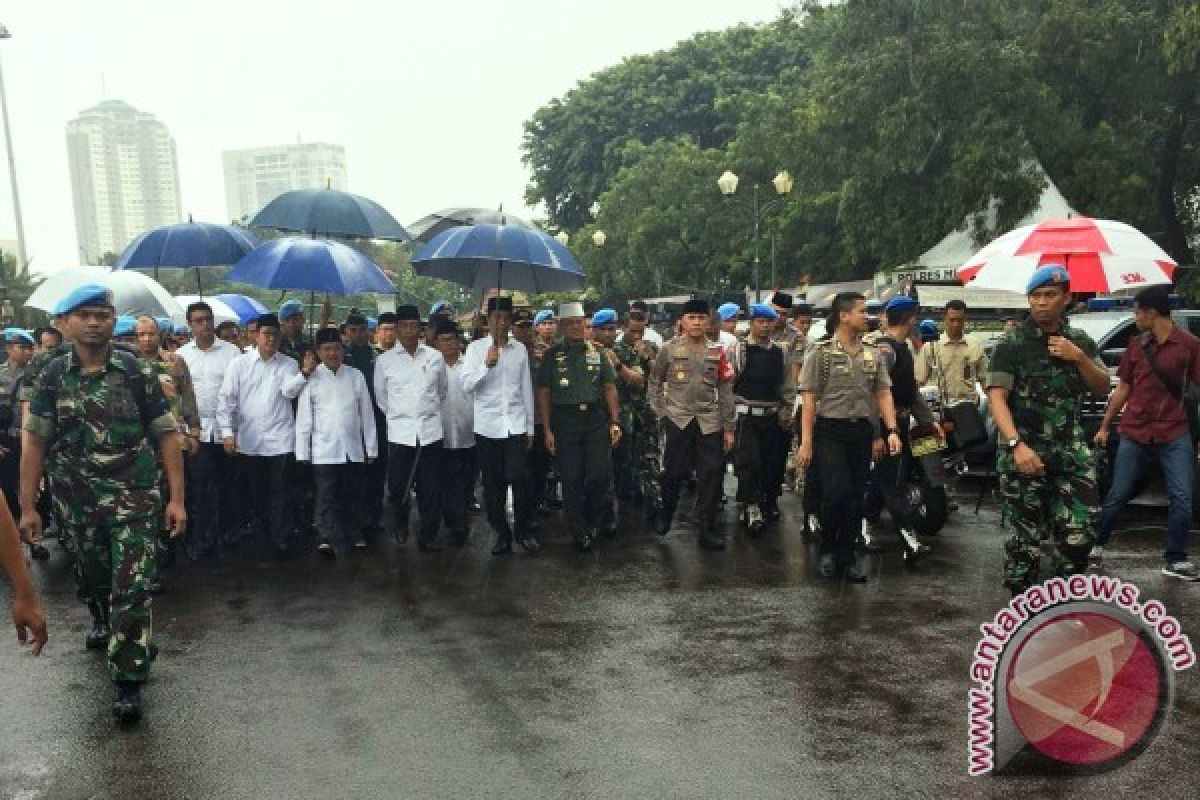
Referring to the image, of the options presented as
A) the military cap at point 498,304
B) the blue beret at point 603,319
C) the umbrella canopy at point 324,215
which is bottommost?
the blue beret at point 603,319

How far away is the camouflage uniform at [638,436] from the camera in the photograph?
9383mm

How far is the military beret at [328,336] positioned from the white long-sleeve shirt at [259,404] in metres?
0.31

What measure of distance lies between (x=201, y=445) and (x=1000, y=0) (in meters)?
15.4

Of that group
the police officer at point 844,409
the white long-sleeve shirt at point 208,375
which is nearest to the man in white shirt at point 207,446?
the white long-sleeve shirt at point 208,375

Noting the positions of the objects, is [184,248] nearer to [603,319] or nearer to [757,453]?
[603,319]

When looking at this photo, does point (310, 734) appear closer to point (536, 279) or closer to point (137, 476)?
point (137, 476)

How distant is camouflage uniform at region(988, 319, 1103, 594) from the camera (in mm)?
5141

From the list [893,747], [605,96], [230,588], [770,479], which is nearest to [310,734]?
[893,747]

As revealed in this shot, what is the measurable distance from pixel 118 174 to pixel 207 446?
12935cm

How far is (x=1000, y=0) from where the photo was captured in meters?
17.8

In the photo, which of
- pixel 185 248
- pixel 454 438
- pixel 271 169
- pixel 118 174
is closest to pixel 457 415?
Result: pixel 454 438

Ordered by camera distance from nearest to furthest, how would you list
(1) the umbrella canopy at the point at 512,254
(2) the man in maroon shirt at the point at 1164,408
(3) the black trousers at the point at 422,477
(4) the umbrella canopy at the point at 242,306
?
(2) the man in maroon shirt at the point at 1164,408, (1) the umbrella canopy at the point at 512,254, (3) the black trousers at the point at 422,477, (4) the umbrella canopy at the point at 242,306

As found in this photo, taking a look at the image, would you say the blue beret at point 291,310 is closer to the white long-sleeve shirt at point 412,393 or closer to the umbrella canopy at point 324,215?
the umbrella canopy at point 324,215

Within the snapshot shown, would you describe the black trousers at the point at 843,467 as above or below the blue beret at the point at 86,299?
below
